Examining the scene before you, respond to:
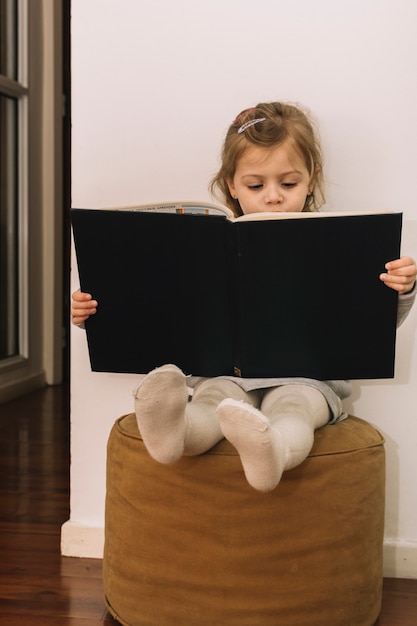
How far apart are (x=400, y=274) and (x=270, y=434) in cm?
40

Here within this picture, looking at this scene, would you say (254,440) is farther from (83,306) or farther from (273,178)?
(273,178)

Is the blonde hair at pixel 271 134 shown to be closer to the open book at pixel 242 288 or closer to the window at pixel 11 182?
the open book at pixel 242 288

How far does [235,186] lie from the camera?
166cm

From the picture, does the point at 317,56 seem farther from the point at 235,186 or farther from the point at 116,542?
the point at 116,542

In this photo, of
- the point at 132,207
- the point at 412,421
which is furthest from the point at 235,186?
the point at 412,421

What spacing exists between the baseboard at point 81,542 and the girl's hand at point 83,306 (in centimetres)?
61

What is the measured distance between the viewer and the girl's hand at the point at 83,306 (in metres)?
1.53

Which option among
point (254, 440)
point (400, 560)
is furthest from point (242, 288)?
point (400, 560)

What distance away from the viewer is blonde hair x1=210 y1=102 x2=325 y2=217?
1.60m

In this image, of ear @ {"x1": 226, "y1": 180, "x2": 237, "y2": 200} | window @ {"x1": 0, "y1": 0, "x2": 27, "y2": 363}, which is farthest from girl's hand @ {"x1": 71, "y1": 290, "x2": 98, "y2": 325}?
window @ {"x1": 0, "y1": 0, "x2": 27, "y2": 363}

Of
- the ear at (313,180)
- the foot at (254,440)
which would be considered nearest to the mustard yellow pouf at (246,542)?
the foot at (254,440)

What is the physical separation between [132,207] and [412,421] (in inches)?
32.3

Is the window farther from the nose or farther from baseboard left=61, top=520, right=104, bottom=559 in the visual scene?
the nose

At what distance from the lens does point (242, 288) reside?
1.38 meters
